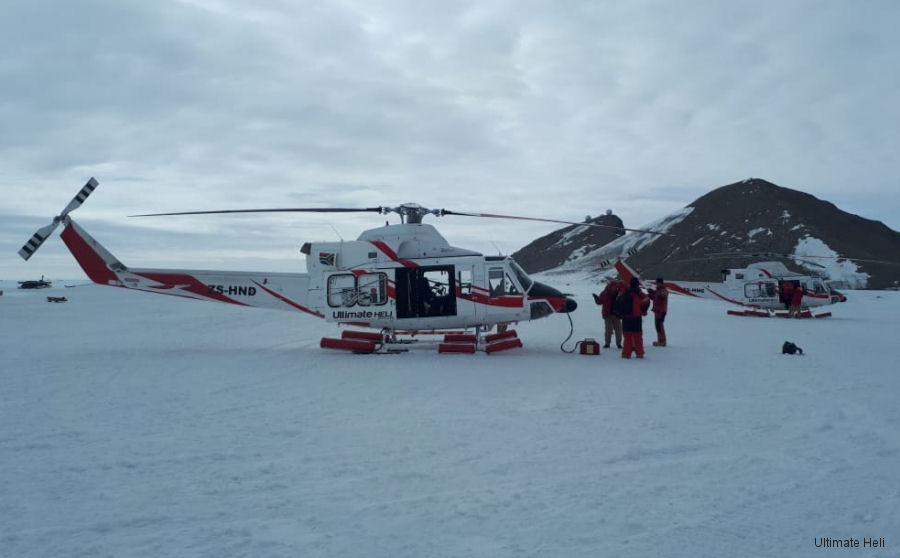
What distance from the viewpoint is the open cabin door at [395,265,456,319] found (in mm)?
12461

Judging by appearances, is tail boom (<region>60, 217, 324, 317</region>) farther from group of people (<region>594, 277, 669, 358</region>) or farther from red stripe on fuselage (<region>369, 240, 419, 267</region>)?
group of people (<region>594, 277, 669, 358</region>)

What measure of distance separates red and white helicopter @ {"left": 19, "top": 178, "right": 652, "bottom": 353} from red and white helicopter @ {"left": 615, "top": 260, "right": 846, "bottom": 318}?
1257 centimetres

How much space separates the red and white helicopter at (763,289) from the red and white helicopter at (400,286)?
12566mm

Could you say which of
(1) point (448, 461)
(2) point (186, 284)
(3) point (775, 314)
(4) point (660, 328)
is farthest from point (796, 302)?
(1) point (448, 461)

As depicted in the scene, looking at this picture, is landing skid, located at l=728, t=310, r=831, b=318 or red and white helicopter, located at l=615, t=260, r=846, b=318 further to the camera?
red and white helicopter, located at l=615, t=260, r=846, b=318

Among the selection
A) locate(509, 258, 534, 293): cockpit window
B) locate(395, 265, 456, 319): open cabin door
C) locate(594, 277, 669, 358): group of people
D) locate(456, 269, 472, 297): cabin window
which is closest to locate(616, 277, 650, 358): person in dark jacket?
locate(594, 277, 669, 358): group of people

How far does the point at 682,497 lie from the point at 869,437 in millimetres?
2812

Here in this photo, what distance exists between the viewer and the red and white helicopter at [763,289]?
933 inches

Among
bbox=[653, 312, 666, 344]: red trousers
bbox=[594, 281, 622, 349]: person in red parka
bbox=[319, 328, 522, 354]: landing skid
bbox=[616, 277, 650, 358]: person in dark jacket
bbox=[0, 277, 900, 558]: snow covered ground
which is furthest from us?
bbox=[653, 312, 666, 344]: red trousers

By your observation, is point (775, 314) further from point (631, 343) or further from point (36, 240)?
point (36, 240)

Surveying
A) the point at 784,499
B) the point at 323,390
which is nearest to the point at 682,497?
the point at 784,499

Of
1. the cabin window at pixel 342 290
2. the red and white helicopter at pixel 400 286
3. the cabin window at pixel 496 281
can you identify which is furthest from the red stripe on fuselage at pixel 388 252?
the cabin window at pixel 496 281

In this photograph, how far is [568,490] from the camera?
163 inches

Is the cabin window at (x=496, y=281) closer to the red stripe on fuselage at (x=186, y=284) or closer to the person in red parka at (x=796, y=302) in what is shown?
the red stripe on fuselage at (x=186, y=284)
